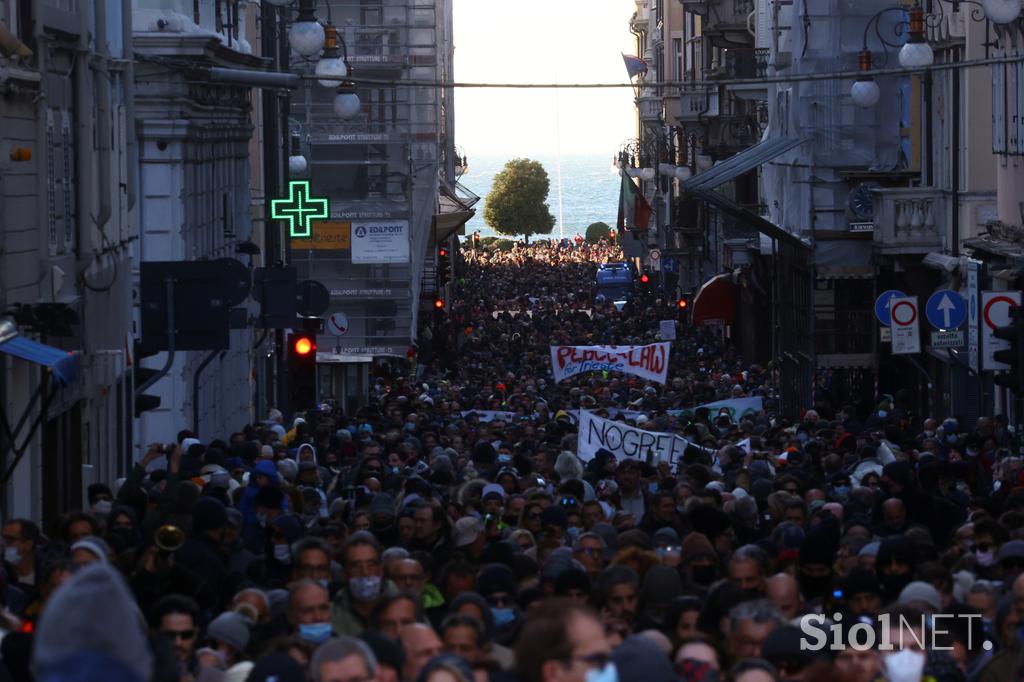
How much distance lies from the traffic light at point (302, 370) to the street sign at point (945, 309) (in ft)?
35.2

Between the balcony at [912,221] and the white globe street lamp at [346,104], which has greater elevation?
the white globe street lamp at [346,104]

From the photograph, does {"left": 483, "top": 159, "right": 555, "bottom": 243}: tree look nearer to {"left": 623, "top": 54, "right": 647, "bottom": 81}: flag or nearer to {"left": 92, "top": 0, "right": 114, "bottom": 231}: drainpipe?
{"left": 623, "top": 54, "right": 647, "bottom": 81}: flag

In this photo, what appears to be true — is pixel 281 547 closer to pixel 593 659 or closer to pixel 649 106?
pixel 593 659

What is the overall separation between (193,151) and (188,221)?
918mm

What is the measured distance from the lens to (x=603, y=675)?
585cm

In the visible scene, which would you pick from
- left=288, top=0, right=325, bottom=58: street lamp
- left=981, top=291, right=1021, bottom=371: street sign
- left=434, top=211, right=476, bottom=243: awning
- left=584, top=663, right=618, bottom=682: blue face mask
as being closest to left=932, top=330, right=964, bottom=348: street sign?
left=981, top=291, right=1021, bottom=371: street sign

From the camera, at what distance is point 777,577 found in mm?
10117

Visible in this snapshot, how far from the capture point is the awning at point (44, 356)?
1528 centimetres

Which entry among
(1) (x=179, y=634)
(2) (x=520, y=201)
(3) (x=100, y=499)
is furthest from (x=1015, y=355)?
(2) (x=520, y=201)

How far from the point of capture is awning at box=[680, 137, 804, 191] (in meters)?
40.2

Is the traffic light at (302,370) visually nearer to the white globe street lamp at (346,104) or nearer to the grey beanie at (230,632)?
the white globe street lamp at (346,104)

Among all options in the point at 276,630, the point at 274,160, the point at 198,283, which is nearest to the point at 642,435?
the point at 198,283

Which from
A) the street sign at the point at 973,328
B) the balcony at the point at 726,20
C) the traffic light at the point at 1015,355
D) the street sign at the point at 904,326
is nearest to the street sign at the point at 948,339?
the street sign at the point at 973,328

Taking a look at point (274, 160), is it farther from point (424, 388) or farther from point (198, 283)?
point (198, 283)
